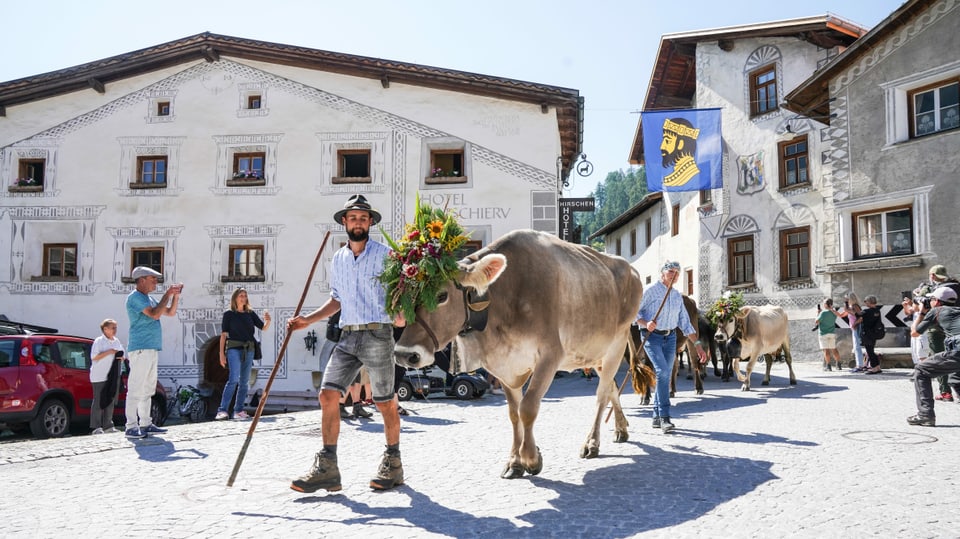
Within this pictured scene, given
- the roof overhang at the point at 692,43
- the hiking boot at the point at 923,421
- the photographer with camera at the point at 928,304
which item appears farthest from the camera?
the roof overhang at the point at 692,43

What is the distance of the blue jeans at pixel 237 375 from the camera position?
10516mm

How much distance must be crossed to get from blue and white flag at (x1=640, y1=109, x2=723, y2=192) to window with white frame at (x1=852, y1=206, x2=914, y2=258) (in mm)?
4087

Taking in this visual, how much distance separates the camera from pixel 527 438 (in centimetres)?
522

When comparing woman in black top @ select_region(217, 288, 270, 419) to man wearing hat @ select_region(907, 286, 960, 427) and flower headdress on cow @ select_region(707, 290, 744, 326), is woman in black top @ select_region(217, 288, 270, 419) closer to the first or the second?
man wearing hat @ select_region(907, 286, 960, 427)

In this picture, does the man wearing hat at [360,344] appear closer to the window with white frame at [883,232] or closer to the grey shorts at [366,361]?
the grey shorts at [366,361]

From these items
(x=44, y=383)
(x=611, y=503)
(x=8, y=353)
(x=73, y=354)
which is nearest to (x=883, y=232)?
(x=611, y=503)

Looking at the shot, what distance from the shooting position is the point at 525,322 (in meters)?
5.37

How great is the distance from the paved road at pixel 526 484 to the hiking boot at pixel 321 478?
0.10 metres

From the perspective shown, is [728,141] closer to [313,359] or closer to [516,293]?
[313,359]

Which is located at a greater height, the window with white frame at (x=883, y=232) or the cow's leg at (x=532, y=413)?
the window with white frame at (x=883, y=232)

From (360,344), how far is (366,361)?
0.44ft

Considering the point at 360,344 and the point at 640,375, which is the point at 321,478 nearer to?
the point at 360,344

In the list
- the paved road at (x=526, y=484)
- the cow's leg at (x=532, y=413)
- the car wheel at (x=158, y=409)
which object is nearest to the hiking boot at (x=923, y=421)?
the paved road at (x=526, y=484)

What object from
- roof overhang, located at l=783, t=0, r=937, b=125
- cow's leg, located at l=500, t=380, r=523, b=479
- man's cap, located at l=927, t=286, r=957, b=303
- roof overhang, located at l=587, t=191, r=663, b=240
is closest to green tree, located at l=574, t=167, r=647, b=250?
roof overhang, located at l=587, t=191, r=663, b=240
